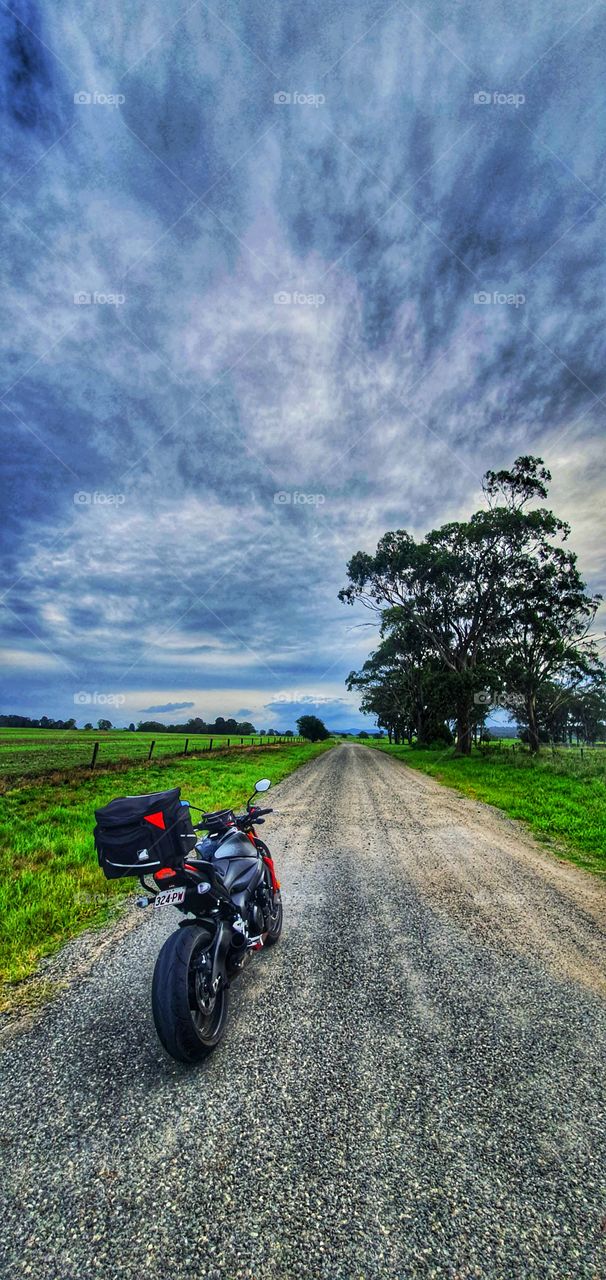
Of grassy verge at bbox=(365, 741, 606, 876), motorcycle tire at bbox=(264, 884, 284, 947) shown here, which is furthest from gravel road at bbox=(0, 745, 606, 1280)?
grassy verge at bbox=(365, 741, 606, 876)

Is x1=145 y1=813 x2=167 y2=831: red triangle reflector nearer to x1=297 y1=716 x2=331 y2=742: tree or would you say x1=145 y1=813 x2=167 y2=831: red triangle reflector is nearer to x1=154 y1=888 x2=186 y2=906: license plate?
x1=154 y1=888 x2=186 y2=906: license plate

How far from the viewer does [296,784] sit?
51.1ft

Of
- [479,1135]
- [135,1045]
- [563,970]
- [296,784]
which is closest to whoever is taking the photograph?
[479,1135]

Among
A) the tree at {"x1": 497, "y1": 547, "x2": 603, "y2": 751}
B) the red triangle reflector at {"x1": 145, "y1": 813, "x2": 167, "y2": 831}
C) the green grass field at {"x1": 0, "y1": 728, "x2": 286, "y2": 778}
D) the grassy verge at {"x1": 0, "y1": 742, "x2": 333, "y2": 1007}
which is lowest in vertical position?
the green grass field at {"x1": 0, "y1": 728, "x2": 286, "y2": 778}

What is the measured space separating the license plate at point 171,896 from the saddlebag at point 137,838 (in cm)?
20

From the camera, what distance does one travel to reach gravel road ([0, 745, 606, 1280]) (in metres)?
1.85

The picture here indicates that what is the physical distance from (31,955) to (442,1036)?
3.54 meters

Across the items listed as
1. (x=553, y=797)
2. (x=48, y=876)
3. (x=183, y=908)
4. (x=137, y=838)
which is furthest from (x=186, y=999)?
(x=553, y=797)

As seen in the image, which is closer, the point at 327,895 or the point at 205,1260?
Answer: the point at 205,1260

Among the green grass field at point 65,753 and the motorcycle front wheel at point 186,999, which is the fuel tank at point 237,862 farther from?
the green grass field at point 65,753

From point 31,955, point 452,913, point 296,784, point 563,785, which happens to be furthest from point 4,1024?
point 563,785

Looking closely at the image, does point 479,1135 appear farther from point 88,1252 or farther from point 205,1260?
point 88,1252

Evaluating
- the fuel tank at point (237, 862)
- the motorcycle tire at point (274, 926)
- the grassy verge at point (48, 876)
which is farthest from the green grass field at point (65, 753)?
the fuel tank at point (237, 862)

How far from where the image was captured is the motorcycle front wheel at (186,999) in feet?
8.82
